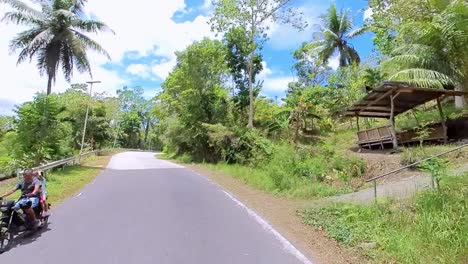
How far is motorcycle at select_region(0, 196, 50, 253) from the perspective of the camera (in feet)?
24.7

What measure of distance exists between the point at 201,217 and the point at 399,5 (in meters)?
19.1

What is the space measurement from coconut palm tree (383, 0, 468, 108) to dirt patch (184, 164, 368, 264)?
10.6 metres

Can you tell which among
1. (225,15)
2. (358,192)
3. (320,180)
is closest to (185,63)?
(225,15)

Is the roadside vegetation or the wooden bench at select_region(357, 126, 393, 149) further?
the wooden bench at select_region(357, 126, 393, 149)

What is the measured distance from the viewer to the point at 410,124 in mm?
24672

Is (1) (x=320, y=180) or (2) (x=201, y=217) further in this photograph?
(1) (x=320, y=180)

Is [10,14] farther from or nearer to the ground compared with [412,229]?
farther from the ground

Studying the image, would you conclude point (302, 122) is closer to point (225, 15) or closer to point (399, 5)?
point (225, 15)

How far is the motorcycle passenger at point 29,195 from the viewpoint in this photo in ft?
Result: 26.3

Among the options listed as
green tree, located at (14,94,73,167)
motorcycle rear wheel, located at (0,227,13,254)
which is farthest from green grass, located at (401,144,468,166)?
green tree, located at (14,94,73,167)

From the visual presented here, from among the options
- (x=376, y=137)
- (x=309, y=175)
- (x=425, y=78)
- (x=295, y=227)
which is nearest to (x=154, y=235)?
(x=295, y=227)

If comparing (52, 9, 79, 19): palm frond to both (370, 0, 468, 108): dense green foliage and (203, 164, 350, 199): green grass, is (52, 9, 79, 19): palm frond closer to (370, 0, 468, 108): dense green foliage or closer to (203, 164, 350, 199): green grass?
(203, 164, 350, 199): green grass

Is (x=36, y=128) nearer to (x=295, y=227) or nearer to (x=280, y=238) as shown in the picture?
(x=295, y=227)

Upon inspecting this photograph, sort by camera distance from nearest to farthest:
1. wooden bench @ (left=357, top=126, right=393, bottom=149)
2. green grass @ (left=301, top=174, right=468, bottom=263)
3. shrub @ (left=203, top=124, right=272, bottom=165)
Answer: green grass @ (left=301, top=174, right=468, bottom=263)
wooden bench @ (left=357, top=126, right=393, bottom=149)
shrub @ (left=203, top=124, right=272, bottom=165)
